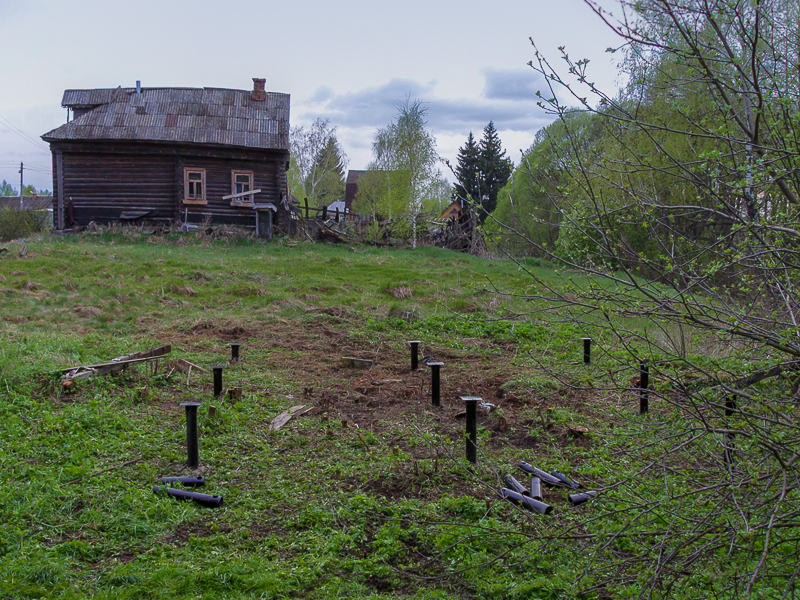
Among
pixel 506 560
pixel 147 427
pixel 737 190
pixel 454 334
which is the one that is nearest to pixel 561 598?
pixel 506 560

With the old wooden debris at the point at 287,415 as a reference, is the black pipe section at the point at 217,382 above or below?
above

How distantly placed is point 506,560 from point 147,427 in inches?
136

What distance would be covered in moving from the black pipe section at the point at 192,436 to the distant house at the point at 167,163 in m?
20.1

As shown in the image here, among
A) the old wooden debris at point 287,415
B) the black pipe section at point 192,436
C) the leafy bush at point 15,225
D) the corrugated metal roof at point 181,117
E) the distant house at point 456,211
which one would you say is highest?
the corrugated metal roof at point 181,117

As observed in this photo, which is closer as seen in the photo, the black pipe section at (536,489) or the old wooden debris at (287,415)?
the black pipe section at (536,489)

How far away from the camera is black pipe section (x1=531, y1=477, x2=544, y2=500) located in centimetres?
408

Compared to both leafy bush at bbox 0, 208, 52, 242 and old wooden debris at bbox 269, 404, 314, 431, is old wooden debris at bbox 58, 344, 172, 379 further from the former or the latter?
leafy bush at bbox 0, 208, 52, 242

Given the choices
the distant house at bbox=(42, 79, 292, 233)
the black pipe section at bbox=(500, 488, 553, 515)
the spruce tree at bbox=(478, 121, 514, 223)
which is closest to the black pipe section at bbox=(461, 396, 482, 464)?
the black pipe section at bbox=(500, 488, 553, 515)

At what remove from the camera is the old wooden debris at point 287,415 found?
18.4 feet

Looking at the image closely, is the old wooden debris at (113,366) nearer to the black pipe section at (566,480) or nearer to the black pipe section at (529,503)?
→ the black pipe section at (529,503)

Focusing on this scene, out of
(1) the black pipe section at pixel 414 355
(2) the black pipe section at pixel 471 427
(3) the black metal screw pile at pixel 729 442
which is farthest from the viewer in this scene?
(1) the black pipe section at pixel 414 355

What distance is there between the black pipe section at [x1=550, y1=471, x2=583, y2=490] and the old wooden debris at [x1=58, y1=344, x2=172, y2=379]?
4672 millimetres

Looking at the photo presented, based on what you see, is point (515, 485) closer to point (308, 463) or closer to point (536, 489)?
point (536, 489)

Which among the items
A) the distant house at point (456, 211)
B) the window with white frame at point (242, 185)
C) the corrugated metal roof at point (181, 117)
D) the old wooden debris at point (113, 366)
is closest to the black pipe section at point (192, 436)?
the old wooden debris at point (113, 366)
